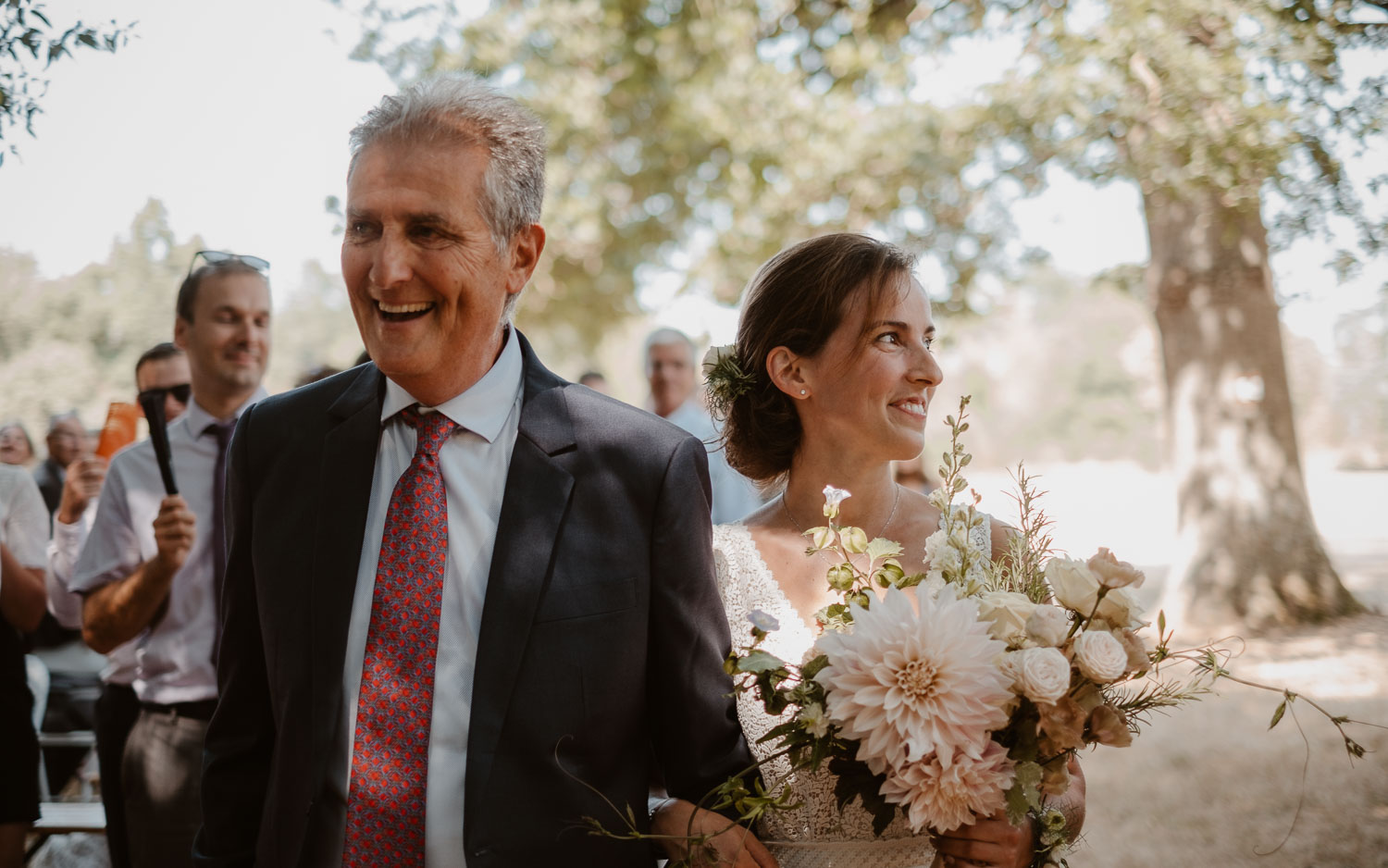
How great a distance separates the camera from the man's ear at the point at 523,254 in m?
2.19

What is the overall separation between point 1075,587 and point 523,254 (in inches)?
50.9

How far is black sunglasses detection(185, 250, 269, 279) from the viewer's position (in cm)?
369

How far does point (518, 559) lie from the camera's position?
2.01m

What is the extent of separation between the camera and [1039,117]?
7605mm

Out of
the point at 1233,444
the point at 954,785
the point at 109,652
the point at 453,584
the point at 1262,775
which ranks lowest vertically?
the point at 1262,775

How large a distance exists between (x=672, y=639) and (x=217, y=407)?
2300mm

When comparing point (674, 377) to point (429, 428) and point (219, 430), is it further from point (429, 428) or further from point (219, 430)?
point (429, 428)

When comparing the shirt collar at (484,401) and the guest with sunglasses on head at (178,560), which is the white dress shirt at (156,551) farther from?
the shirt collar at (484,401)

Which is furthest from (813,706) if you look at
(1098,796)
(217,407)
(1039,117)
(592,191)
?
(592,191)

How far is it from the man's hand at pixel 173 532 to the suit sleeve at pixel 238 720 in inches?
44.5

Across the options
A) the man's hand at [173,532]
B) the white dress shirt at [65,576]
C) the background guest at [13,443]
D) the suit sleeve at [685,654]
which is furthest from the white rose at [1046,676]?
the background guest at [13,443]

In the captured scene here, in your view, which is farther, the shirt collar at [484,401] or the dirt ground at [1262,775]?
the dirt ground at [1262,775]

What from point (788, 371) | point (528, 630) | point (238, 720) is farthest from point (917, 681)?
point (238, 720)

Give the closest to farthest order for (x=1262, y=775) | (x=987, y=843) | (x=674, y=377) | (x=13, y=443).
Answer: (x=987, y=843)
(x=1262, y=775)
(x=13, y=443)
(x=674, y=377)
